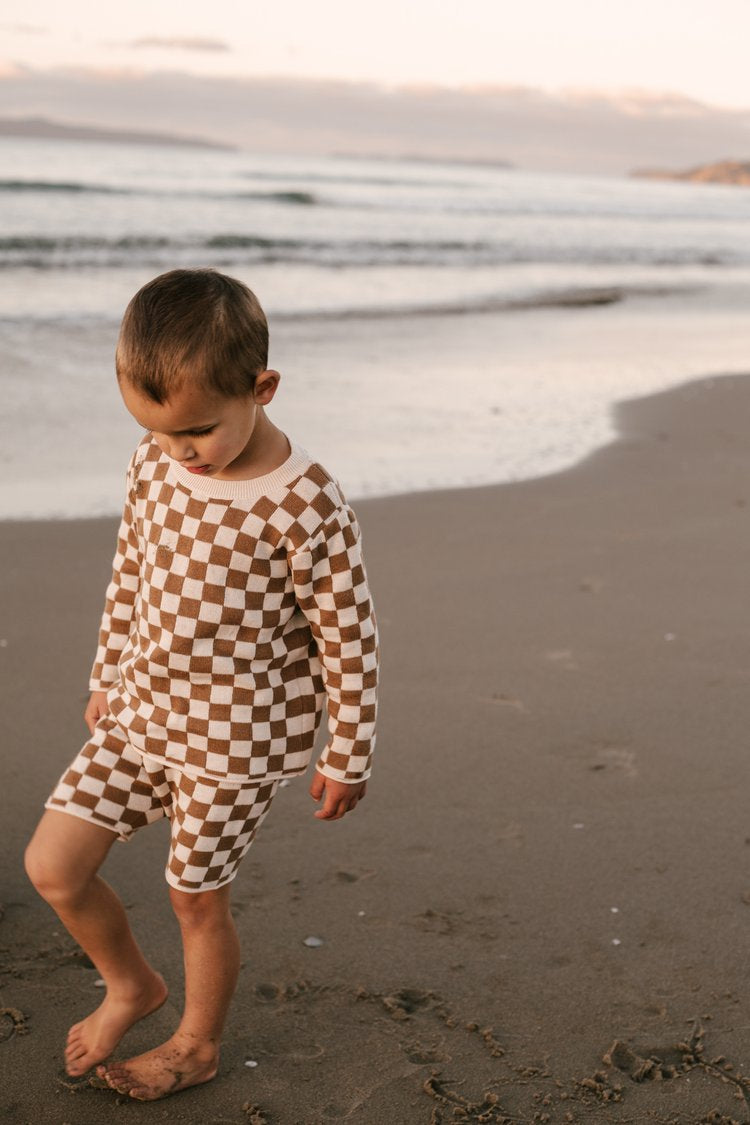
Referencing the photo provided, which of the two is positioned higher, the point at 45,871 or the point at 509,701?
the point at 45,871

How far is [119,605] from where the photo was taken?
2234 mm

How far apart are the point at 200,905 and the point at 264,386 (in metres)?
0.92

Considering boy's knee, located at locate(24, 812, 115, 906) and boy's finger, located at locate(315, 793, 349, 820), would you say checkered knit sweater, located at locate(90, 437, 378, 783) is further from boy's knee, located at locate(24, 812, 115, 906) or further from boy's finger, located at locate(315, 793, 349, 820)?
boy's knee, located at locate(24, 812, 115, 906)

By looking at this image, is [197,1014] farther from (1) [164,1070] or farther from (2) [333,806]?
(2) [333,806]

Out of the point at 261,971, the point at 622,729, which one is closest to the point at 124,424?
the point at 622,729

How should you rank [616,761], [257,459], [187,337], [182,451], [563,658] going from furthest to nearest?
[563,658] → [616,761] → [257,459] → [182,451] → [187,337]

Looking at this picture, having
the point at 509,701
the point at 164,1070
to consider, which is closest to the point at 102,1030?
the point at 164,1070

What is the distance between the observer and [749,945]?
8.66 ft

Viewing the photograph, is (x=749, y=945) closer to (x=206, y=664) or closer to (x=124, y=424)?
(x=206, y=664)

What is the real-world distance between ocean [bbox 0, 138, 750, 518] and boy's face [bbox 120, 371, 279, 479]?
3.55 meters

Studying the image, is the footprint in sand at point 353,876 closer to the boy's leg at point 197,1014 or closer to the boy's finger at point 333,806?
the boy's leg at point 197,1014

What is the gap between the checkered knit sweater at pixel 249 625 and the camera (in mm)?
1944

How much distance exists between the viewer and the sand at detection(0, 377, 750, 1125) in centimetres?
224

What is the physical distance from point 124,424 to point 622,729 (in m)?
4.35
